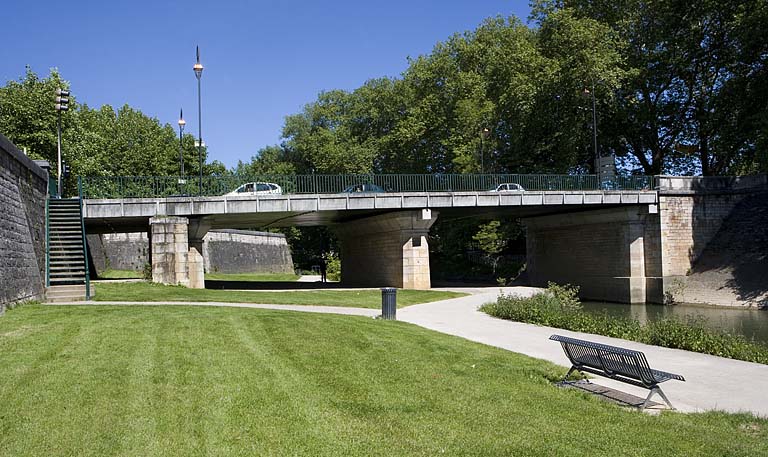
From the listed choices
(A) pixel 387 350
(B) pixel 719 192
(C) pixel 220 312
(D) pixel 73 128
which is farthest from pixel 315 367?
(D) pixel 73 128

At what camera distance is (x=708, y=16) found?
38625 mm

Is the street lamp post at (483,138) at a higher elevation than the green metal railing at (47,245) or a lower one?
higher

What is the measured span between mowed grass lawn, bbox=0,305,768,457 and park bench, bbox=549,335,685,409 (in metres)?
0.52

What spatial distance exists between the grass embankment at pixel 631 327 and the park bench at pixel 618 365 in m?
4.77

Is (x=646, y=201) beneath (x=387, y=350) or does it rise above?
above

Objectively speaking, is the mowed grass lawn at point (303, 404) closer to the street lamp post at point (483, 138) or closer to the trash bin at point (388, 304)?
the trash bin at point (388, 304)

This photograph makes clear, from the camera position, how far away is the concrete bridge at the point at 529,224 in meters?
27.5

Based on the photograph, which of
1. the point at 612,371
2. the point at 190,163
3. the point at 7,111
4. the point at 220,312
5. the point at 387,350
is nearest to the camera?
the point at 612,371

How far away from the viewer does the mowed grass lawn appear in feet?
21.2

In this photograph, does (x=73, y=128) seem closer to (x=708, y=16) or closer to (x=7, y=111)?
(x=7, y=111)

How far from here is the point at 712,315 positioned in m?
26.8

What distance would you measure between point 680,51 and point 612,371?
35992 millimetres

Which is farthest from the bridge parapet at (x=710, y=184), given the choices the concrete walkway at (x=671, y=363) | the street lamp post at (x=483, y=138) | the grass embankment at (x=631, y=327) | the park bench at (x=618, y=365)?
the park bench at (x=618, y=365)

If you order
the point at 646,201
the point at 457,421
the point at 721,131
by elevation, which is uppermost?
the point at 721,131
